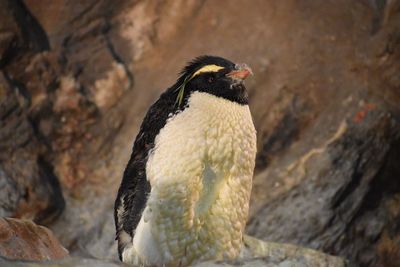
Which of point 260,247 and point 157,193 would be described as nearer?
point 157,193

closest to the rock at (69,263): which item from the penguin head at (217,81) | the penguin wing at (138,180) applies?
the penguin wing at (138,180)

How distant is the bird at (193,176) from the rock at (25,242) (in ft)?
1.44

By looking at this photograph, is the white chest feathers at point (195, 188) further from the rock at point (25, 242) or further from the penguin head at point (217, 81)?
the rock at point (25, 242)

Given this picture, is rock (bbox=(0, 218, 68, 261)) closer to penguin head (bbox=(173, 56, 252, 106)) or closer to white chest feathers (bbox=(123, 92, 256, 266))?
white chest feathers (bbox=(123, 92, 256, 266))

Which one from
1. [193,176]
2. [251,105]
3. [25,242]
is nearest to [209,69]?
[193,176]

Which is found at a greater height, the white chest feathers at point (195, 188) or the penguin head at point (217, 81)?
the penguin head at point (217, 81)

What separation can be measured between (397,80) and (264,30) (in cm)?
98

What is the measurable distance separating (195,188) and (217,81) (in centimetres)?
50

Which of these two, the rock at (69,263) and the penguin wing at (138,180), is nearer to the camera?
the rock at (69,263)

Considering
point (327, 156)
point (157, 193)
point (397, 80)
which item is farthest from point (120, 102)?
point (157, 193)

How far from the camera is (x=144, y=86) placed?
20.9 ft

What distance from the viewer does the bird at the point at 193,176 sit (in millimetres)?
3783

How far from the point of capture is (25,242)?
131 inches

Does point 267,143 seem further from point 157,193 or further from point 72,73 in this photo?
point 157,193
